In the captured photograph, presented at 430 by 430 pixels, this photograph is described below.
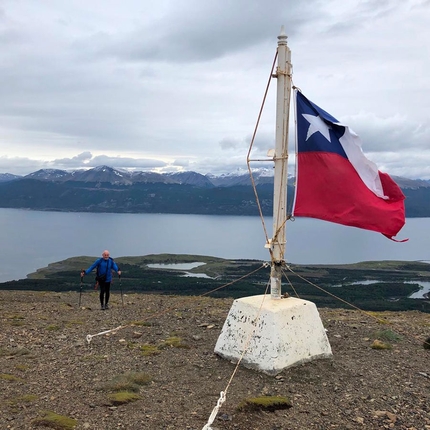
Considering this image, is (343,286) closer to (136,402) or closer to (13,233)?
(136,402)

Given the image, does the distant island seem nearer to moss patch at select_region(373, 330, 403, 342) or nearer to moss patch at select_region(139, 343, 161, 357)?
moss patch at select_region(373, 330, 403, 342)

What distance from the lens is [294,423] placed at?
5.71m

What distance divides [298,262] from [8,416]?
11125 cm

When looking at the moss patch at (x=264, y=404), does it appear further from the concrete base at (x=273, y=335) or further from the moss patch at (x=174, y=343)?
the moss patch at (x=174, y=343)

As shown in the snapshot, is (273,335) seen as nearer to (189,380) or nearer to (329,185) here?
(189,380)

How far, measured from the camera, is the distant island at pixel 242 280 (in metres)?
67.5

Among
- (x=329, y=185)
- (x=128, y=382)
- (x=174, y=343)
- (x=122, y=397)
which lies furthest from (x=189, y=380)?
(x=329, y=185)

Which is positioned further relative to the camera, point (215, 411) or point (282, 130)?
point (282, 130)

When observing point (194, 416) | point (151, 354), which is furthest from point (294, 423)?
point (151, 354)

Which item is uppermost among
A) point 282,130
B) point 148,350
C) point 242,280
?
point 282,130

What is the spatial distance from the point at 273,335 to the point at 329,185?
2670mm

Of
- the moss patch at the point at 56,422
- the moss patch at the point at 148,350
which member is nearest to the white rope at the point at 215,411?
the moss patch at the point at 56,422

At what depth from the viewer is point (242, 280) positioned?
277ft

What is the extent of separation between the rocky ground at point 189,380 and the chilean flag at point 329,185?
8.21 ft
